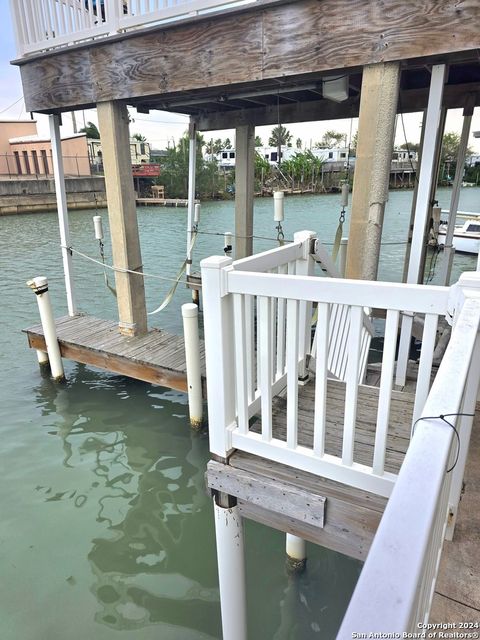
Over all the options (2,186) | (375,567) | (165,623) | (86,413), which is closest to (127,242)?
(86,413)

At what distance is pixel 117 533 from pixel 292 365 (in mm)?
2681

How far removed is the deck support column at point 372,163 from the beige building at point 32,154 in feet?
124

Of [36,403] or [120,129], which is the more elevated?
[120,129]

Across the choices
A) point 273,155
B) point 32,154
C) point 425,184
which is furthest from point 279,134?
point 273,155

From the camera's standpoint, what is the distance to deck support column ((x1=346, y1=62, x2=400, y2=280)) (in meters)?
3.04

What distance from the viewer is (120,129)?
477 cm

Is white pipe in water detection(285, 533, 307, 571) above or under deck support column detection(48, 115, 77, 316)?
under

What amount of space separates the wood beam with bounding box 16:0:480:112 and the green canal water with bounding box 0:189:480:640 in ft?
12.1

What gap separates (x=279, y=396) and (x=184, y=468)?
212cm

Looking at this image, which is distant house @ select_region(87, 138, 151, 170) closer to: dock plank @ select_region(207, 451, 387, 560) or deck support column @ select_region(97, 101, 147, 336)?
deck support column @ select_region(97, 101, 147, 336)

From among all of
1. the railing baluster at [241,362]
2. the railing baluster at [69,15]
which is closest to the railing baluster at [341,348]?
the railing baluster at [241,362]

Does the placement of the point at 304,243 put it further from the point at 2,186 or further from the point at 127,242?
the point at 2,186

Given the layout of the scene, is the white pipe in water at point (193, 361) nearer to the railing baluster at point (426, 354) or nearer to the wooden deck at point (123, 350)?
the wooden deck at point (123, 350)

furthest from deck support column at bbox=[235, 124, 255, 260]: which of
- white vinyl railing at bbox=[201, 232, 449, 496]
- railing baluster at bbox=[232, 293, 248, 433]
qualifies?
railing baluster at bbox=[232, 293, 248, 433]
